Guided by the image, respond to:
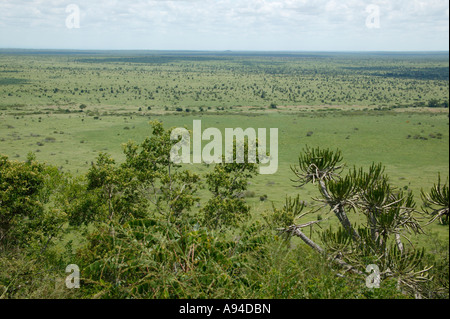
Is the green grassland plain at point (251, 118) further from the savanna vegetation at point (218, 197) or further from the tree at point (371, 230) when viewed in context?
the tree at point (371, 230)

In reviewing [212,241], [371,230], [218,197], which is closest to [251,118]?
[218,197]

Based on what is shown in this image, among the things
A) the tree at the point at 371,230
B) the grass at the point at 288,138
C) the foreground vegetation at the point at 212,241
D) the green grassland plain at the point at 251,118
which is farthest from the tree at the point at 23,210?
the grass at the point at 288,138

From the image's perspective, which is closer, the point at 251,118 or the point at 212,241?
the point at 212,241

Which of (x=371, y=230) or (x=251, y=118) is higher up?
(x=371, y=230)

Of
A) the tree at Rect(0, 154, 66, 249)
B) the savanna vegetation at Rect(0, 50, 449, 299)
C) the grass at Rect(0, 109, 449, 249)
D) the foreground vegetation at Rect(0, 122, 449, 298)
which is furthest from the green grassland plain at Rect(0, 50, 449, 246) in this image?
the tree at Rect(0, 154, 66, 249)

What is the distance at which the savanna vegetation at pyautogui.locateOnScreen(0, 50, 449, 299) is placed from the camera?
7117 mm

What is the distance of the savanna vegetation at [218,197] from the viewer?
280 inches

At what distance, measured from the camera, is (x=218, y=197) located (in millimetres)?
13188

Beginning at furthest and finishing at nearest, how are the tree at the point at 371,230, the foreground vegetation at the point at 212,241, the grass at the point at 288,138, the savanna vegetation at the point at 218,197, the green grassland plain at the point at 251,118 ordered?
the green grassland plain at the point at 251,118
the grass at the point at 288,138
the tree at the point at 371,230
the savanna vegetation at the point at 218,197
the foreground vegetation at the point at 212,241

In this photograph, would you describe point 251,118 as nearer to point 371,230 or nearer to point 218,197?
point 218,197

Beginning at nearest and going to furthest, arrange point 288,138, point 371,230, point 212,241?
point 212,241 → point 371,230 → point 288,138

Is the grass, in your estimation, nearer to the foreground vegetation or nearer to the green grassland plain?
the green grassland plain

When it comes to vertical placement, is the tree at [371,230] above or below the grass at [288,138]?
above
